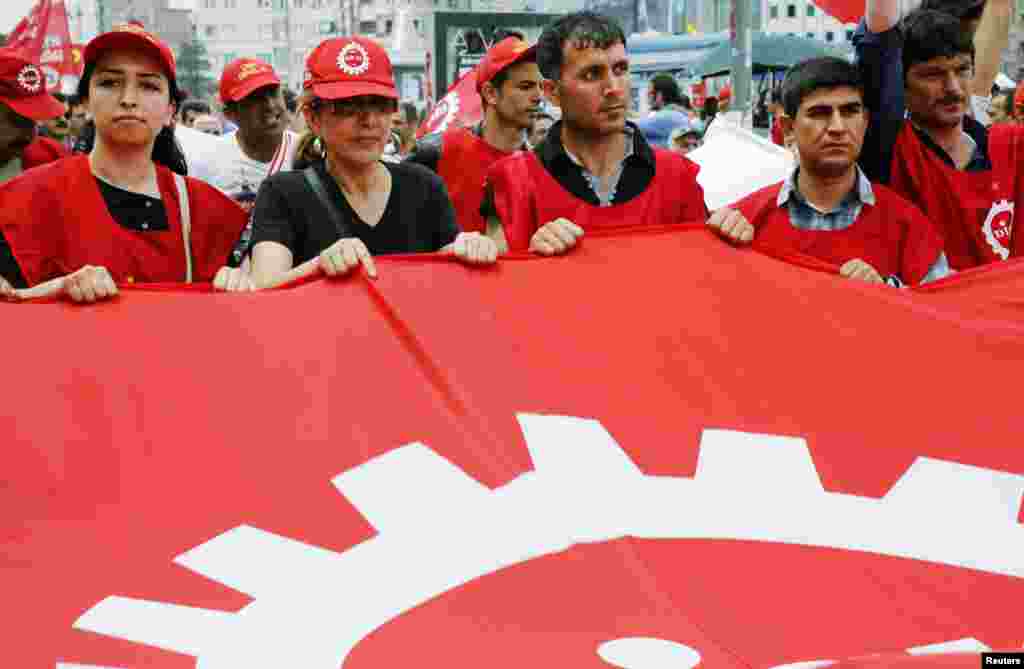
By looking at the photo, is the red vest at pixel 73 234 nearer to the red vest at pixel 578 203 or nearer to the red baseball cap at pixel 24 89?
the red baseball cap at pixel 24 89

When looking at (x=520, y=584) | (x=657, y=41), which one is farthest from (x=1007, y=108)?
(x=657, y=41)

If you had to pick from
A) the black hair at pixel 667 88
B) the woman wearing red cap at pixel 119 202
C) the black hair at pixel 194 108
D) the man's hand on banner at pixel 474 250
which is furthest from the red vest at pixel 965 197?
the black hair at pixel 194 108

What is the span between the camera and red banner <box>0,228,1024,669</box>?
2701 millimetres

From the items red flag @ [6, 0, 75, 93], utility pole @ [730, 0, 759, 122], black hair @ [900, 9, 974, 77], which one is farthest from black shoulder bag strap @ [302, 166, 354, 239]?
red flag @ [6, 0, 75, 93]

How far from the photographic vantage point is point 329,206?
408 cm

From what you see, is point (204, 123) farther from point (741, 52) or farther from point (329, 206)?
point (329, 206)

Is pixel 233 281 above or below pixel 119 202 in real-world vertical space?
below

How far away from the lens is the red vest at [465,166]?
6.24m

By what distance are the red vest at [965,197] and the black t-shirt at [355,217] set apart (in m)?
1.46

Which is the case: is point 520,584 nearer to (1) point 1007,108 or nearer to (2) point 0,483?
(2) point 0,483

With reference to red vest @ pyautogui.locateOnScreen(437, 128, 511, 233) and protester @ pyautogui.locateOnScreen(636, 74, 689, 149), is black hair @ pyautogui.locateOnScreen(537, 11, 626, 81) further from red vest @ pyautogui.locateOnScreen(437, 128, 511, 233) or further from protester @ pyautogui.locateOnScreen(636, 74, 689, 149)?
protester @ pyautogui.locateOnScreen(636, 74, 689, 149)

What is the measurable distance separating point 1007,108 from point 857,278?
7686 mm

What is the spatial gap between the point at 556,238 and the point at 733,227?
0.52 metres

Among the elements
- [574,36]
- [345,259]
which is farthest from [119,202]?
[574,36]
